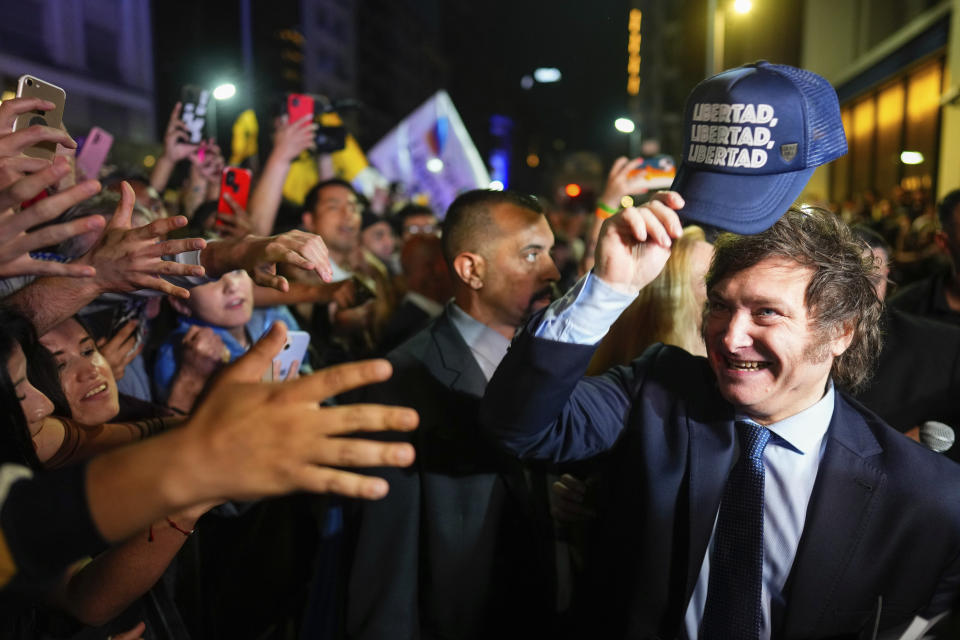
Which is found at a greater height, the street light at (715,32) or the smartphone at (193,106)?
the street light at (715,32)

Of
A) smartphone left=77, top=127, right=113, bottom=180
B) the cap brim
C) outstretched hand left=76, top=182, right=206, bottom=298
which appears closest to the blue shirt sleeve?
the cap brim

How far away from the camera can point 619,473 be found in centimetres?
206

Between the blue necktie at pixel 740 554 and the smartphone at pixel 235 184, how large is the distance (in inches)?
112

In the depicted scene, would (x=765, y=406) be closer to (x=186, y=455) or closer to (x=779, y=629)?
(x=779, y=629)

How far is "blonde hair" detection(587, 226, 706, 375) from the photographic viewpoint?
275cm

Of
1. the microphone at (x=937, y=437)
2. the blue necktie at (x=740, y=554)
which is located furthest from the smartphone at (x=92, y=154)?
the microphone at (x=937, y=437)

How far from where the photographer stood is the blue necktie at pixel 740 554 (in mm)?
1802

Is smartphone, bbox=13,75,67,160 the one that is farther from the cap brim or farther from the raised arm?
the cap brim

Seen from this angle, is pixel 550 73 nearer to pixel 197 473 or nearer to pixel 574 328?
pixel 574 328

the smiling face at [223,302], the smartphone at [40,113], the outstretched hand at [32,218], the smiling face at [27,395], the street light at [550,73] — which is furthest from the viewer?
the street light at [550,73]

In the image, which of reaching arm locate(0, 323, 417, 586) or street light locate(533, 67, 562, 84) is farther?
street light locate(533, 67, 562, 84)

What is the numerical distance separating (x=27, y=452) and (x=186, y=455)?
2.32ft

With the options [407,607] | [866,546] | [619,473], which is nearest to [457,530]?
[407,607]

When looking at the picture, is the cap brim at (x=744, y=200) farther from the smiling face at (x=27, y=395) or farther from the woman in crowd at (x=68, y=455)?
the smiling face at (x=27, y=395)
